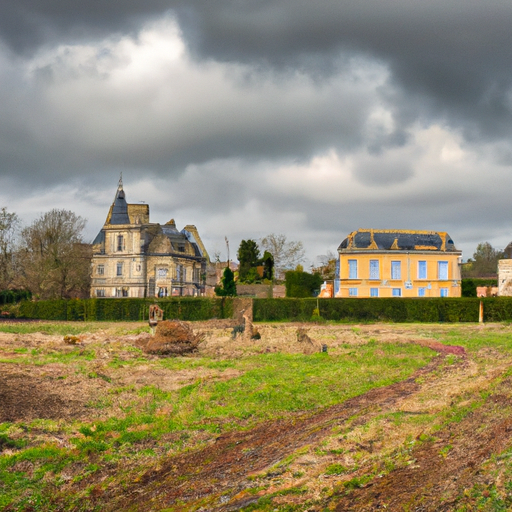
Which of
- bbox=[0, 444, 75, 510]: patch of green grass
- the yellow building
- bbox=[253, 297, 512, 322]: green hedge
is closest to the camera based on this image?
bbox=[0, 444, 75, 510]: patch of green grass

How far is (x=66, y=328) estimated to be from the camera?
3759 cm

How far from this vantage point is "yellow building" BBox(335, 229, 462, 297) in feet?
169

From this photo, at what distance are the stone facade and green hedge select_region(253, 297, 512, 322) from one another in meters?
24.1

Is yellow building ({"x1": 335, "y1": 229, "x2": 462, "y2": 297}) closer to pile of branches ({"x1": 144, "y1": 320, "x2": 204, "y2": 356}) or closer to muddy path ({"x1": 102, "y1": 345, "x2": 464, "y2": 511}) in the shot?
pile of branches ({"x1": 144, "y1": 320, "x2": 204, "y2": 356})

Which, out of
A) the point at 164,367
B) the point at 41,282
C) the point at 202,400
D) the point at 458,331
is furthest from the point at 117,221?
Result: the point at 202,400

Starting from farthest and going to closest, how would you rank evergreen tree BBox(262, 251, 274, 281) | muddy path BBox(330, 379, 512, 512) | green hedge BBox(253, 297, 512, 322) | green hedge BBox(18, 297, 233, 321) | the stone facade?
1. evergreen tree BBox(262, 251, 274, 281)
2. the stone facade
3. green hedge BBox(18, 297, 233, 321)
4. green hedge BBox(253, 297, 512, 322)
5. muddy path BBox(330, 379, 512, 512)

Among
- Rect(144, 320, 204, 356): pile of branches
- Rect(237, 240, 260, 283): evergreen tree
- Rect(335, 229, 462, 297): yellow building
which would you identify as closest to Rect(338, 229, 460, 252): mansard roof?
Rect(335, 229, 462, 297): yellow building

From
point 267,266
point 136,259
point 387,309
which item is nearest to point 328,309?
point 387,309

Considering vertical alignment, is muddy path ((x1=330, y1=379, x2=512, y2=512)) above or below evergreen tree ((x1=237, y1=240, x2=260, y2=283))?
below

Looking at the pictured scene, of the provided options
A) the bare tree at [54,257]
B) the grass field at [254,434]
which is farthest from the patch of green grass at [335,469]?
the bare tree at [54,257]

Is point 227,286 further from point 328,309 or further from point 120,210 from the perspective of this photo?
point 120,210

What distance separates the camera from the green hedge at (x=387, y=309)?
4062 centimetres

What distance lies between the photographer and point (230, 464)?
877 cm

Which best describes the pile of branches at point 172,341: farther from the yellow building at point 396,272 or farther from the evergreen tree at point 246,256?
the evergreen tree at point 246,256
